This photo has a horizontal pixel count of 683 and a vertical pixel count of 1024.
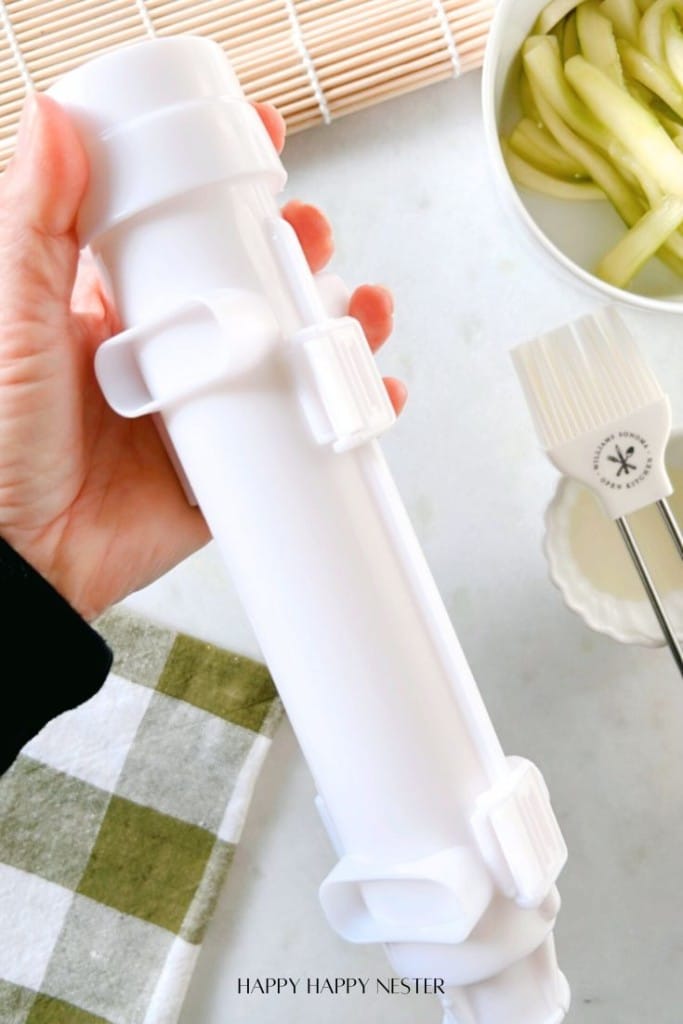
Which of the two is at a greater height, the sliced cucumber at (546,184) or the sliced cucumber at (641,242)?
the sliced cucumber at (546,184)

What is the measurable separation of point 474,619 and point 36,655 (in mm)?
304

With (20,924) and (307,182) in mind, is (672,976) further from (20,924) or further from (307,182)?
(307,182)

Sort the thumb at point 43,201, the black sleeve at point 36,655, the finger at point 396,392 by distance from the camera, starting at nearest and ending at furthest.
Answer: the thumb at point 43,201
the black sleeve at point 36,655
the finger at point 396,392

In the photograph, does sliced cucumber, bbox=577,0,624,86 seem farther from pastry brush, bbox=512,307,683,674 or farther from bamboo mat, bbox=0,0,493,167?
pastry brush, bbox=512,307,683,674

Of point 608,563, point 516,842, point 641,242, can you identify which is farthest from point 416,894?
point 641,242

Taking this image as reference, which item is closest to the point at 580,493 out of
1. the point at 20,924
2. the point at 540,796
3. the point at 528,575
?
the point at 528,575

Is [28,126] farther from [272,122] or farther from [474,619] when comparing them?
[474,619]

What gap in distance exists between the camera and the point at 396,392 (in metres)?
0.69

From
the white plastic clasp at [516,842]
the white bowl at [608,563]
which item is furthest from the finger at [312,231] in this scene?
Answer: the white plastic clasp at [516,842]

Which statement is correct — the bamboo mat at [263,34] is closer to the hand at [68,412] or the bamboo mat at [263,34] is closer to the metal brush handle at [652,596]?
the hand at [68,412]

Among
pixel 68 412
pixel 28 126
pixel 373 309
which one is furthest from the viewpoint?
pixel 373 309

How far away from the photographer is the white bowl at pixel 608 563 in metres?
0.66

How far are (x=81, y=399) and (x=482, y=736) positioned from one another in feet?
0.93

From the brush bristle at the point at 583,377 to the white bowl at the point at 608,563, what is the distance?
0.16 ft
